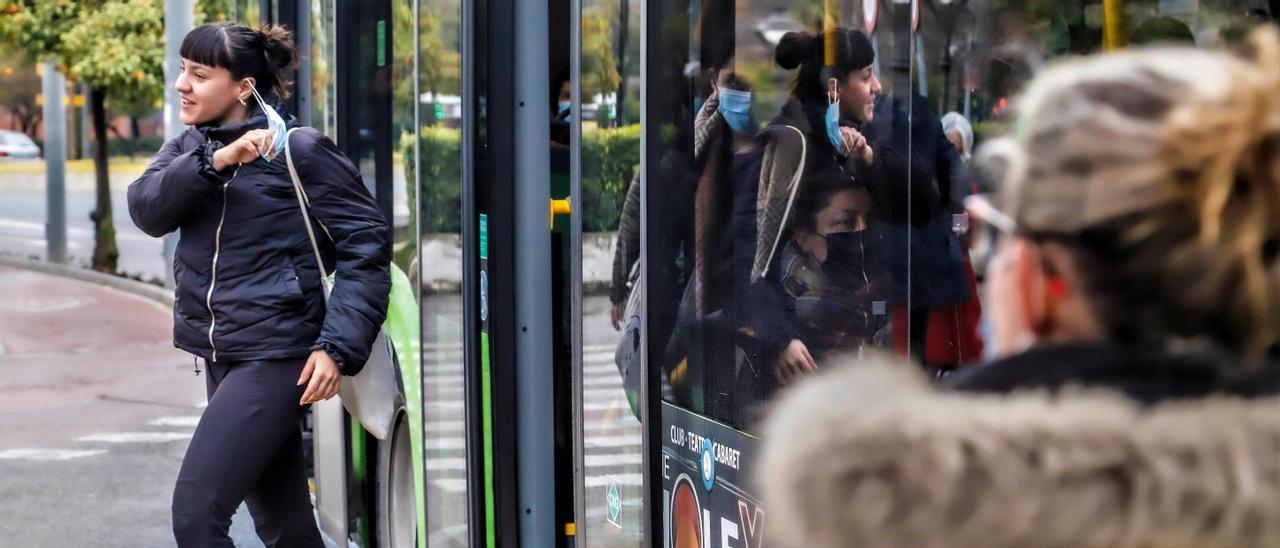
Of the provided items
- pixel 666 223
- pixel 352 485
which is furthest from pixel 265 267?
pixel 352 485

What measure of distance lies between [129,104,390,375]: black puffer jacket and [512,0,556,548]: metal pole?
0.35m

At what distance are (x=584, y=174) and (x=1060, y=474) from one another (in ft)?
8.76

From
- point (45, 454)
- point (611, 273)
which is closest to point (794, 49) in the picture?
point (611, 273)

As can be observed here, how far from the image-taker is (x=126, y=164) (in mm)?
50094

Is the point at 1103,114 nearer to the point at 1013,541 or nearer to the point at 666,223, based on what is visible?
the point at 1013,541

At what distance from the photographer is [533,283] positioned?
4211mm

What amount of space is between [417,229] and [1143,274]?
135 inches

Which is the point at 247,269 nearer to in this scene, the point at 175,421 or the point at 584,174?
the point at 584,174

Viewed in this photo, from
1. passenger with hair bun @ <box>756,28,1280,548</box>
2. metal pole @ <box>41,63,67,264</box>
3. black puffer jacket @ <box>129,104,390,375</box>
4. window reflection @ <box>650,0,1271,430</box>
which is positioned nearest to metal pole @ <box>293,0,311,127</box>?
black puffer jacket @ <box>129,104,390,375</box>

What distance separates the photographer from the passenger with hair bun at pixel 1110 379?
49.1 inches

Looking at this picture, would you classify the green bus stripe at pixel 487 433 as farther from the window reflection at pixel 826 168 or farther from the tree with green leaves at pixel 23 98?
the tree with green leaves at pixel 23 98

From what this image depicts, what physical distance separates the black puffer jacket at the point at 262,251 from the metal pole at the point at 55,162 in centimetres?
1785

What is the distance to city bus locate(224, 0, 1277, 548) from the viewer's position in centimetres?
252

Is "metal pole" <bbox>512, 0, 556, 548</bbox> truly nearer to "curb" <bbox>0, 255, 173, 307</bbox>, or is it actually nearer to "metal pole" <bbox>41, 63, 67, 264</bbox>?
"curb" <bbox>0, 255, 173, 307</bbox>
